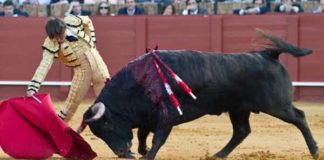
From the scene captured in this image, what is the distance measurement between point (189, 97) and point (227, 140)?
226 cm

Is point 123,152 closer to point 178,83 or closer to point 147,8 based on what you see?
point 178,83

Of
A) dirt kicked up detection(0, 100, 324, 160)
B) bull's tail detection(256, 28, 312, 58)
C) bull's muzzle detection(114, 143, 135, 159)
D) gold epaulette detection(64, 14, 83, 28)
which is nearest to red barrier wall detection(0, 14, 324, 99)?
dirt kicked up detection(0, 100, 324, 160)

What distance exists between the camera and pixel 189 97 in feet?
23.6

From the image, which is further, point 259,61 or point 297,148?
point 297,148

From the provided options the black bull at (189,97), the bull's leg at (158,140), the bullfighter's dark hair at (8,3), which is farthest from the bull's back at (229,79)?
the bullfighter's dark hair at (8,3)

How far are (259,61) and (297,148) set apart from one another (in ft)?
5.07

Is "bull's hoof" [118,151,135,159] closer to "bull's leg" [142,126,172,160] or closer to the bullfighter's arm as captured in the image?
"bull's leg" [142,126,172,160]

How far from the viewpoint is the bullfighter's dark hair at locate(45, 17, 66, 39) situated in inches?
297

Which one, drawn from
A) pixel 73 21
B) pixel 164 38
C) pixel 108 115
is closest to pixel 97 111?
pixel 108 115

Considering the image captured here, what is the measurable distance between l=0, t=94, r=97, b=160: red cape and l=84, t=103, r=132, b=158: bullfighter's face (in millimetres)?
312

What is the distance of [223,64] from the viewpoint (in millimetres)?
7324

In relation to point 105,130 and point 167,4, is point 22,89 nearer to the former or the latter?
point 167,4

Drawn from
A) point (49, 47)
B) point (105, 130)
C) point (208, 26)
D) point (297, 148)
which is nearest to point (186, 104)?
point (105, 130)

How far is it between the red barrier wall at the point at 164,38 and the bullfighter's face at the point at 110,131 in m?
6.26
